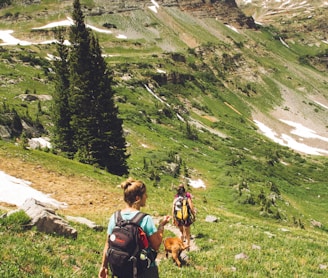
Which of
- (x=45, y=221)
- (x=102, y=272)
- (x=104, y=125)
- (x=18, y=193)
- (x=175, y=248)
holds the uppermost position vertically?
(x=102, y=272)

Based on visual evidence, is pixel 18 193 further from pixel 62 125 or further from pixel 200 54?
pixel 200 54

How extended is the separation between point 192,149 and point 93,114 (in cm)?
2885

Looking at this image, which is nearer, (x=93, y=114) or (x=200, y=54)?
(x=93, y=114)

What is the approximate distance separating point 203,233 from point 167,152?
3512cm

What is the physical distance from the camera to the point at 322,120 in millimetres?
129250

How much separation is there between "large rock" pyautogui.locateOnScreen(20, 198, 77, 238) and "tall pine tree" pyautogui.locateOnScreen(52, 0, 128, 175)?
22291 millimetres

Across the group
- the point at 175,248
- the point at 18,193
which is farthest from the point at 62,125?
the point at 175,248

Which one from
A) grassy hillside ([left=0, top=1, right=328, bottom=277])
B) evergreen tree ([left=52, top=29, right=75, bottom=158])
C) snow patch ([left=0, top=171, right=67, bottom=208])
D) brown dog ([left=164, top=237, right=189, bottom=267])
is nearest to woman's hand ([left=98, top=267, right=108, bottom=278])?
grassy hillside ([left=0, top=1, right=328, bottom=277])

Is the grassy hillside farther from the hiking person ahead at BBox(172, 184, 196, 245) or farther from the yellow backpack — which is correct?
the yellow backpack

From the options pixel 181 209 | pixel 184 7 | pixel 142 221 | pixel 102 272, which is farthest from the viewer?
pixel 184 7

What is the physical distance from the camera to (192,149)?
202ft

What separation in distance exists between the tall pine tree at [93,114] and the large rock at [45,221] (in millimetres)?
22291

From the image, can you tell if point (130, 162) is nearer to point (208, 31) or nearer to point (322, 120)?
point (322, 120)

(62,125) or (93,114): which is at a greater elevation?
(93,114)
